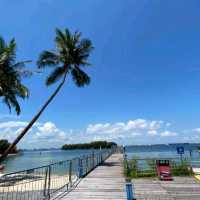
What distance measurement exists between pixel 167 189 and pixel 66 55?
612 inches

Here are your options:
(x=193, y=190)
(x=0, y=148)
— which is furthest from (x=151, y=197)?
(x=0, y=148)

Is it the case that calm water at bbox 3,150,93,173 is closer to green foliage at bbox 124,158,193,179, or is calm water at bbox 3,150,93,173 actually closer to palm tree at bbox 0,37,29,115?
palm tree at bbox 0,37,29,115

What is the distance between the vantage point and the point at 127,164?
14.3 meters

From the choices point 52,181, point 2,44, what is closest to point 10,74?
point 2,44

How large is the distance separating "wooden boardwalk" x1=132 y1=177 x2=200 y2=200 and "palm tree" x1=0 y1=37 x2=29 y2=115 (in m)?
13.2

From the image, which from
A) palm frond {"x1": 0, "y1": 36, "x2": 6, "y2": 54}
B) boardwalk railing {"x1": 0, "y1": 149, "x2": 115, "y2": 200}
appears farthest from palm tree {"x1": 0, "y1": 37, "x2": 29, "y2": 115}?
boardwalk railing {"x1": 0, "y1": 149, "x2": 115, "y2": 200}

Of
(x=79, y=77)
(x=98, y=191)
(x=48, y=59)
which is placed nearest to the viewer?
(x=98, y=191)

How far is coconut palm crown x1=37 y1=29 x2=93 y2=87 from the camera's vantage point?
22781 mm

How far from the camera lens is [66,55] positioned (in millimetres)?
22734

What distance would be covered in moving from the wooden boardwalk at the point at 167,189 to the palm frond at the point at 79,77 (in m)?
13.5

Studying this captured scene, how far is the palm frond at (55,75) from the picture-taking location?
23441 millimetres

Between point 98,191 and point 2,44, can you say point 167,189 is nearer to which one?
point 98,191

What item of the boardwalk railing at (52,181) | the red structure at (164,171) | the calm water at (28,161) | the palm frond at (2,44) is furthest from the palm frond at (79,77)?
the red structure at (164,171)

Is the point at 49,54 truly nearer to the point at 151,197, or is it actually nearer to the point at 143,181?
the point at 143,181
